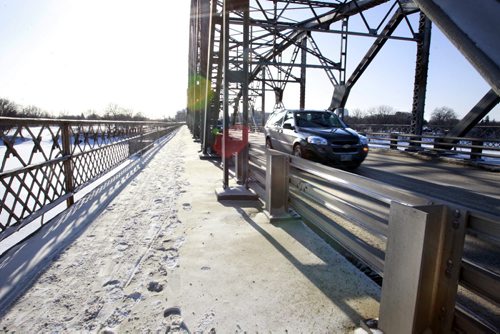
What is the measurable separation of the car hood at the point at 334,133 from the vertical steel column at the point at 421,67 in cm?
623

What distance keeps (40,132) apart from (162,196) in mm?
2430

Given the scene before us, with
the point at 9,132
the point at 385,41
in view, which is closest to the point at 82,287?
the point at 9,132

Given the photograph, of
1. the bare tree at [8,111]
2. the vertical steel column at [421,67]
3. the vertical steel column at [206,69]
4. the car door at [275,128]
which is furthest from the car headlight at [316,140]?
the bare tree at [8,111]

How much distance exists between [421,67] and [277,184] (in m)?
11.9

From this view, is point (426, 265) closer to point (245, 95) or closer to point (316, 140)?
point (245, 95)

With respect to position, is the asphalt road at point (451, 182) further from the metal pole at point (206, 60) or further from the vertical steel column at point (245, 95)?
the metal pole at point (206, 60)

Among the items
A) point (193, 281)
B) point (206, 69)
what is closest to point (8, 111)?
point (206, 69)

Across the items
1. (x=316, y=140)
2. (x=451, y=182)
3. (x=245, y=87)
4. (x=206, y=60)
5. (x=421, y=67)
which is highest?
(x=206, y=60)

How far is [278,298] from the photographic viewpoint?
2711 millimetres

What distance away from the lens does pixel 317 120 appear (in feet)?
33.1

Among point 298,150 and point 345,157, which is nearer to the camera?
point 345,157

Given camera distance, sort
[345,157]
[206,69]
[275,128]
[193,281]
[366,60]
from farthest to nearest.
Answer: [366,60]
[206,69]
[275,128]
[345,157]
[193,281]

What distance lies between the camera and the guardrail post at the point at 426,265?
1.83m

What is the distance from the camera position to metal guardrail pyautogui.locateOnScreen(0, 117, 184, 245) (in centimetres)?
420
